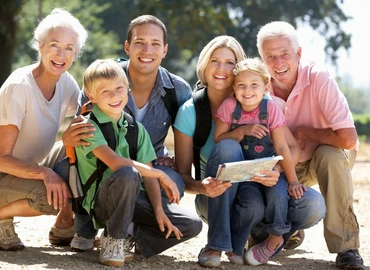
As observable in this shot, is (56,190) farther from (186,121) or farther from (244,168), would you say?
(244,168)

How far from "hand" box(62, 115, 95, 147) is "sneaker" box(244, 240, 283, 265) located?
1.30 metres

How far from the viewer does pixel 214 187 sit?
16.1 feet

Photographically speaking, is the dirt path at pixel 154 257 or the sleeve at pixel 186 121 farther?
the sleeve at pixel 186 121

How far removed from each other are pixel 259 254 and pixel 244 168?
26.9 inches

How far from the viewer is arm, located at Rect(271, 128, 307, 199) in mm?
5078

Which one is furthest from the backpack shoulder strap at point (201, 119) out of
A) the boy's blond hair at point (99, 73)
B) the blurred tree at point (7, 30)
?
the blurred tree at point (7, 30)

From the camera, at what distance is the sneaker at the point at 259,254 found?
5109 millimetres

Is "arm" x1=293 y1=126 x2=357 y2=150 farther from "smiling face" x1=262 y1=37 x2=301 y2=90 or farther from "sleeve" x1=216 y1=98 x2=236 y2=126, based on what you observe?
"sleeve" x1=216 y1=98 x2=236 y2=126

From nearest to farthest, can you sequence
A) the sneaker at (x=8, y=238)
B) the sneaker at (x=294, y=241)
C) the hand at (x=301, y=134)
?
1. the sneaker at (x=8, y=238)
2. the hand at (x=301, y=134)
3. the sneaker at (x=294, y=241)

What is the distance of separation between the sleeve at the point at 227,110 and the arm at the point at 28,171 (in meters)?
1.12

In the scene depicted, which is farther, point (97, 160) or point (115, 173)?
point (97, 160)

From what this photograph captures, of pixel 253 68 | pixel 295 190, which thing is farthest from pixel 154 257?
pixel 253 68

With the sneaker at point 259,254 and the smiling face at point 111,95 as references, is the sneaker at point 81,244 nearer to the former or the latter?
the smiling face at point 111,95

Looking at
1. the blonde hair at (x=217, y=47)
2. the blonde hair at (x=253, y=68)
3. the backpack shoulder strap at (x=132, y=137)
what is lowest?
the backpack shoulder strap at (x=132, y=137)
